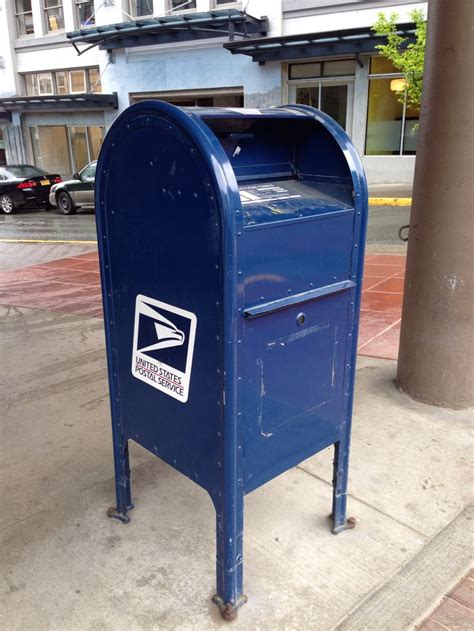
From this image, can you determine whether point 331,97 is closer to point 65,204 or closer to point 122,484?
point 65,204

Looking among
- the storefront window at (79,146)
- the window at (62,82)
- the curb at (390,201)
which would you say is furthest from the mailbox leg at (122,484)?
the window at (62,82)

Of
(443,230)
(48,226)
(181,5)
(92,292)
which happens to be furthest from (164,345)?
(181,5)

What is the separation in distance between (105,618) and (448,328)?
8.96 ft

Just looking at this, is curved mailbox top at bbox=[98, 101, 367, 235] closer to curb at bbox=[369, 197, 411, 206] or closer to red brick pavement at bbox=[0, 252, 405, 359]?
red brick pavement at bbox=[0, 252, 405, 359]

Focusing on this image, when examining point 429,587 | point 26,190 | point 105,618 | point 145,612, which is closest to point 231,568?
point 145,612

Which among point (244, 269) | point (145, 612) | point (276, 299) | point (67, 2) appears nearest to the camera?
point (244, 269)

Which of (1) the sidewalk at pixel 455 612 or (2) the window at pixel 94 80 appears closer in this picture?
(1) the sidewalk at pixel 455 612

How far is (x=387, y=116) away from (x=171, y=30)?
8.07m

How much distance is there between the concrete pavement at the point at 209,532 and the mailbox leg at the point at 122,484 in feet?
0.22

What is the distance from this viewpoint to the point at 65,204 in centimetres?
1642

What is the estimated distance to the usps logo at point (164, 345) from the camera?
7.50 feet

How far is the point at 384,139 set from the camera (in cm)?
1738

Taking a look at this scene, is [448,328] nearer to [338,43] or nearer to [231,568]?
[231,568]

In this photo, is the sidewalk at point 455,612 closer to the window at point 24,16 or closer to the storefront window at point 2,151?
the window at point 24,16
